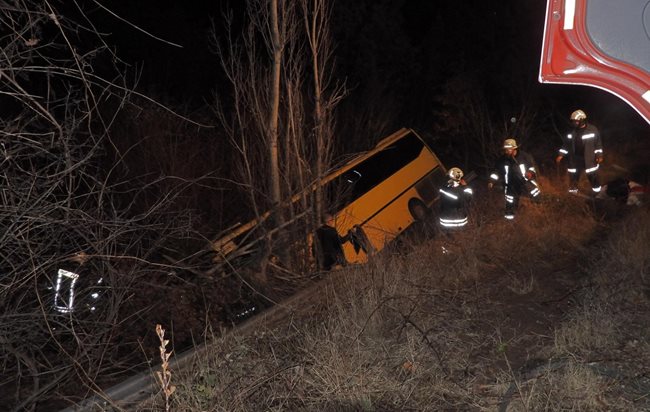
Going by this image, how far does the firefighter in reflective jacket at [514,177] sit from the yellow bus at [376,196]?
4.10 ft

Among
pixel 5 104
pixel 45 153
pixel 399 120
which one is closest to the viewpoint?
pixel 45 153

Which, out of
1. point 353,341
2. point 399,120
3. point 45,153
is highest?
point 45,153

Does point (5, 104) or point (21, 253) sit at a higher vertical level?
point (21, 253)

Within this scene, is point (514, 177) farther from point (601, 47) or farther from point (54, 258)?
point (601, 47)

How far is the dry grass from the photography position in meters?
3.68

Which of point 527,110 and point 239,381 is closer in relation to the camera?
point 239,381

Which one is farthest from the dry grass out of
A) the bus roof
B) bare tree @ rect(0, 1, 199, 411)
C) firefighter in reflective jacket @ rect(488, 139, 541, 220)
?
firefighter in reflective jacket @ rect(488, 139, 541, 220)

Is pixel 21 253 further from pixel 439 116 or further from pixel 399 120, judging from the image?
pixel 399 120

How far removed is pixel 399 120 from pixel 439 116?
204 cm

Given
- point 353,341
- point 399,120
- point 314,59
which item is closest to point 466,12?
point 399,120

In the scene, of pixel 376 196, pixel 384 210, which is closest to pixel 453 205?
pixel 384 210

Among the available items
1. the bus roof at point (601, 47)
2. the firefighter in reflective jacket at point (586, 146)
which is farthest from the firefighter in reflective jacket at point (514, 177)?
the bus roof at point (601, 47)

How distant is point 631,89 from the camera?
2.46m

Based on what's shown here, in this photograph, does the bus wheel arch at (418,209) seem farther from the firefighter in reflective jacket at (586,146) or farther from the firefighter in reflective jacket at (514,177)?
the firefighter in reflective jacket at (586,146)
